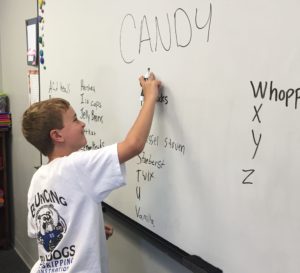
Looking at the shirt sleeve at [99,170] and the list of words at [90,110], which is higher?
the list of words at [90,110]

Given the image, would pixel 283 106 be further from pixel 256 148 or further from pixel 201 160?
pixel 201 160

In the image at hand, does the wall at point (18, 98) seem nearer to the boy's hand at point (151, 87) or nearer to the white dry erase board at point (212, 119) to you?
the white dry erase board at point (212, 119)

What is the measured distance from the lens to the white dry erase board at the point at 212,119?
79 centimetres

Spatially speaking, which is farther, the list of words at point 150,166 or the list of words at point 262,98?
the list of words at point 150,166

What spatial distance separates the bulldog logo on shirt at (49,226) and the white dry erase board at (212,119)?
0.90 feet

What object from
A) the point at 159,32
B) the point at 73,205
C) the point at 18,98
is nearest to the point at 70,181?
the point at 73,205

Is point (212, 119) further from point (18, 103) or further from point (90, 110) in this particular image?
point (18, 103)

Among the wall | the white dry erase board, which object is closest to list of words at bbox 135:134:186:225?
the white dry erase board

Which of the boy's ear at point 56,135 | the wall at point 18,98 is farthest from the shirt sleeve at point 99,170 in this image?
the wall at point 18,98

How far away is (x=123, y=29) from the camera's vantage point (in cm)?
122

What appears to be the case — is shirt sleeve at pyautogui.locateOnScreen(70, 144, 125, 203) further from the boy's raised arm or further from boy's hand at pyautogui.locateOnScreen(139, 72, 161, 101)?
boy's hand at pyautogui.locateOnScreen(139, 72, 161, 101)

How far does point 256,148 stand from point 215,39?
282 mm

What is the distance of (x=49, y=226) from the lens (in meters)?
1.16

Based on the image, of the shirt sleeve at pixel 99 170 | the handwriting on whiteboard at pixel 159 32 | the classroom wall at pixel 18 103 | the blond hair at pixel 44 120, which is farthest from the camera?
the classroom wall at pixel 18 103
